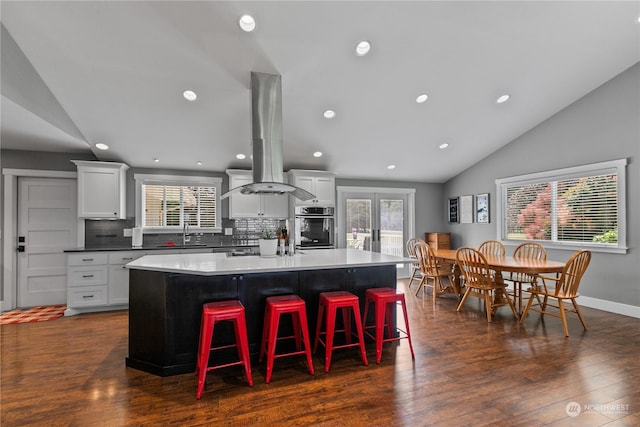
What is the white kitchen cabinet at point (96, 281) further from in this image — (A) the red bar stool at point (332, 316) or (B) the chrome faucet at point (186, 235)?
(A) the red bar stool at point (332, 316)

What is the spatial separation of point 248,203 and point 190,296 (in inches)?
113

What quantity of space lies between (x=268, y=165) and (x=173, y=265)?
1311mm

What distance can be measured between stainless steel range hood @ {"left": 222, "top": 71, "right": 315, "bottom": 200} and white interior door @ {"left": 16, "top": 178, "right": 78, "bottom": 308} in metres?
3.32

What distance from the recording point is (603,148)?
4.39 meters

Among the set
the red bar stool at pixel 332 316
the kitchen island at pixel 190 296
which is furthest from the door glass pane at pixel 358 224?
the red bar stool at pixel 332 316

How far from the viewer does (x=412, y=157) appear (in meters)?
5.70

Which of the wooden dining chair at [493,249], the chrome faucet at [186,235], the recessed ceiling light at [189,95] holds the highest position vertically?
the recessed ceiling light at [189,95]

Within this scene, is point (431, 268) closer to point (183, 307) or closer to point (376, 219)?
point (376, 219)

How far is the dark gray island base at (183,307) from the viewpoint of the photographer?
262 cm

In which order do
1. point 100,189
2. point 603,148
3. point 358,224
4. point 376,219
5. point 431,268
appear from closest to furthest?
point 603,148, point 100,189, point 431,268, point 358,224, point 376,219

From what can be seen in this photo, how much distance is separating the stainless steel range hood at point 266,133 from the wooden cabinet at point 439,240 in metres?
4.50

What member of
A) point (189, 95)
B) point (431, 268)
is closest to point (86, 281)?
point (189, 95)

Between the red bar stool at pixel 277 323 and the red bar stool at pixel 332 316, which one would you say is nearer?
the red bar stool at pixel 277 323

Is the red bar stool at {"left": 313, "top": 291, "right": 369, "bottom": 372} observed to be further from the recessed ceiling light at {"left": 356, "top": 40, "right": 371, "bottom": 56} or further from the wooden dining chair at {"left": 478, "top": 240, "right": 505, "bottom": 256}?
the wooden dining chair at {"left": 478, "top": 240, "right": 505, "bottom": 256}
